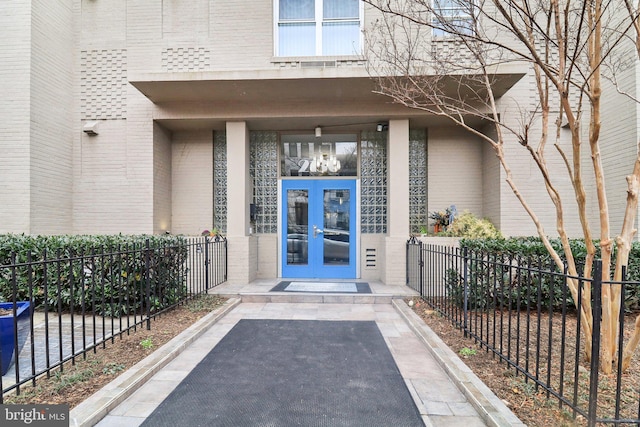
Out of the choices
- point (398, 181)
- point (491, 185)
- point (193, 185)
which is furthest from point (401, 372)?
point (193, 185)

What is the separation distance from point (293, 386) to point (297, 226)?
563 centimetres

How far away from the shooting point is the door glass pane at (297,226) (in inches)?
344

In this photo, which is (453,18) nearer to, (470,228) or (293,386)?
(293,386)

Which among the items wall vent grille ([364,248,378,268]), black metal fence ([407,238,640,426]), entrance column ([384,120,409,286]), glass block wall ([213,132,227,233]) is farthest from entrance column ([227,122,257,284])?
black metal fence ([407,238,640,426])

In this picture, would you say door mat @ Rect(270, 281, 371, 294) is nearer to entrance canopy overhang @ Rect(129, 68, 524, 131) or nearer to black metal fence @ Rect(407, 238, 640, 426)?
black metal fence @ Rect(407, 238, 640, 426)

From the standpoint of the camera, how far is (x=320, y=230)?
8680mm

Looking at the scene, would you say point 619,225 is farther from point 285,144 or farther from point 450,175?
point 285,144

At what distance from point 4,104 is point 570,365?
1042 centimetres

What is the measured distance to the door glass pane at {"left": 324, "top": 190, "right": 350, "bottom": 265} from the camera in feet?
28.4

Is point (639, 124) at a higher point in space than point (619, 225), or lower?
higher

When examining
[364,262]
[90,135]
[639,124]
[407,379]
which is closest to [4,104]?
[90,135]

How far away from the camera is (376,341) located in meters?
4.56

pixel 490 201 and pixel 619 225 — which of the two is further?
pixel 490 201

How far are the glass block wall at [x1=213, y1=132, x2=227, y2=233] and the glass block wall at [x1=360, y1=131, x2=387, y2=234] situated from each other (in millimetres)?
3500
